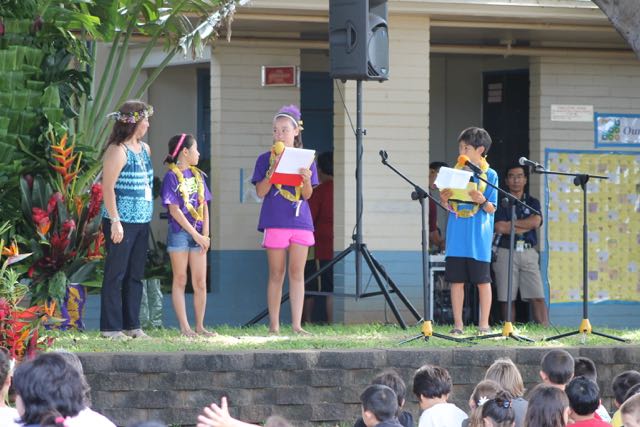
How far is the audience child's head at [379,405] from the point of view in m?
6.67

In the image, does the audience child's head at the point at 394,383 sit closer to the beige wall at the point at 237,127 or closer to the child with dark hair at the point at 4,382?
the child with dark hair at the point at 4,382

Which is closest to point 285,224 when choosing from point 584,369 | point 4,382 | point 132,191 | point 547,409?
point 132,191

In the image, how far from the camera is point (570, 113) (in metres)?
14.9

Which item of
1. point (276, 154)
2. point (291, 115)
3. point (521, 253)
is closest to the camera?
point (276, 154)

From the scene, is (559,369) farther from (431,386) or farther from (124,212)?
(124,212)

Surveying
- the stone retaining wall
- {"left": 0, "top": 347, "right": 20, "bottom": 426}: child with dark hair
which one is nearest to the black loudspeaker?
the stone retaining wall

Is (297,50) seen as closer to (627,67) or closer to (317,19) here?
(317,19)

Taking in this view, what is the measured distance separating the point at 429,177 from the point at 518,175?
1354 mm

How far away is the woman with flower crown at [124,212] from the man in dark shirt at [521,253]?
172 inches

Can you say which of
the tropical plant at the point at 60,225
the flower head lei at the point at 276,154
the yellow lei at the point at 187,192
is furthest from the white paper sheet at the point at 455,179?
the tropical plant at the point at 60,225

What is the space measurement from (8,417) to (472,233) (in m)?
5.68

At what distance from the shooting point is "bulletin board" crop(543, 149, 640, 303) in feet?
48.7

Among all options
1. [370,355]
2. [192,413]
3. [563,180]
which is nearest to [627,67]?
[563,180]

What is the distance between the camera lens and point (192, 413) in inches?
369
